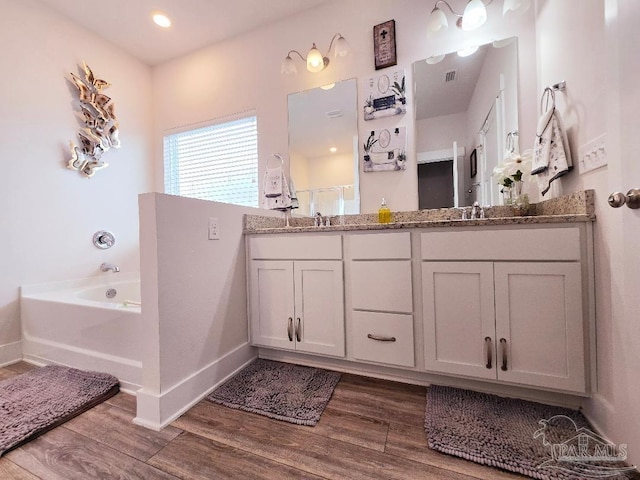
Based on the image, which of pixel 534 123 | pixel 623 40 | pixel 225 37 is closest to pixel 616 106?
pixel 623 40

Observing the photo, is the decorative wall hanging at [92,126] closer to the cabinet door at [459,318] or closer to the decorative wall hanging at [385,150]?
the decorative wall hanging at [385,150]

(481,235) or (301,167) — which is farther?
(301,167)

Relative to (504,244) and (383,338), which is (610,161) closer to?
(504,244)

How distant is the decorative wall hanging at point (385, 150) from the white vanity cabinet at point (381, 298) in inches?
28.9

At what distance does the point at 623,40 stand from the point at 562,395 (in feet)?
4.51

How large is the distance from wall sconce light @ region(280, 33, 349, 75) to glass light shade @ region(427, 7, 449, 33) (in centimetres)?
56

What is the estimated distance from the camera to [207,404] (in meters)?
1.30

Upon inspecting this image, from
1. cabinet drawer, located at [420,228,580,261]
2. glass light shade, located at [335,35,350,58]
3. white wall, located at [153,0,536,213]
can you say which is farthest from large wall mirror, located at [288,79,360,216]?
cabinet drawer, located at [420,228,580,261]

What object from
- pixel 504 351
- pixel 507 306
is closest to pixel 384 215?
pixel 507 306

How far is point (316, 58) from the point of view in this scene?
2.03 meters

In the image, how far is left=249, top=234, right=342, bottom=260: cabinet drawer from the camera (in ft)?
5.00

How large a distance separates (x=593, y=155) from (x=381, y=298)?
1.05 m

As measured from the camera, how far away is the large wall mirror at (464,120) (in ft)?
5.52

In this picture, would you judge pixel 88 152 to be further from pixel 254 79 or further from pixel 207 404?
pixel 207 404
